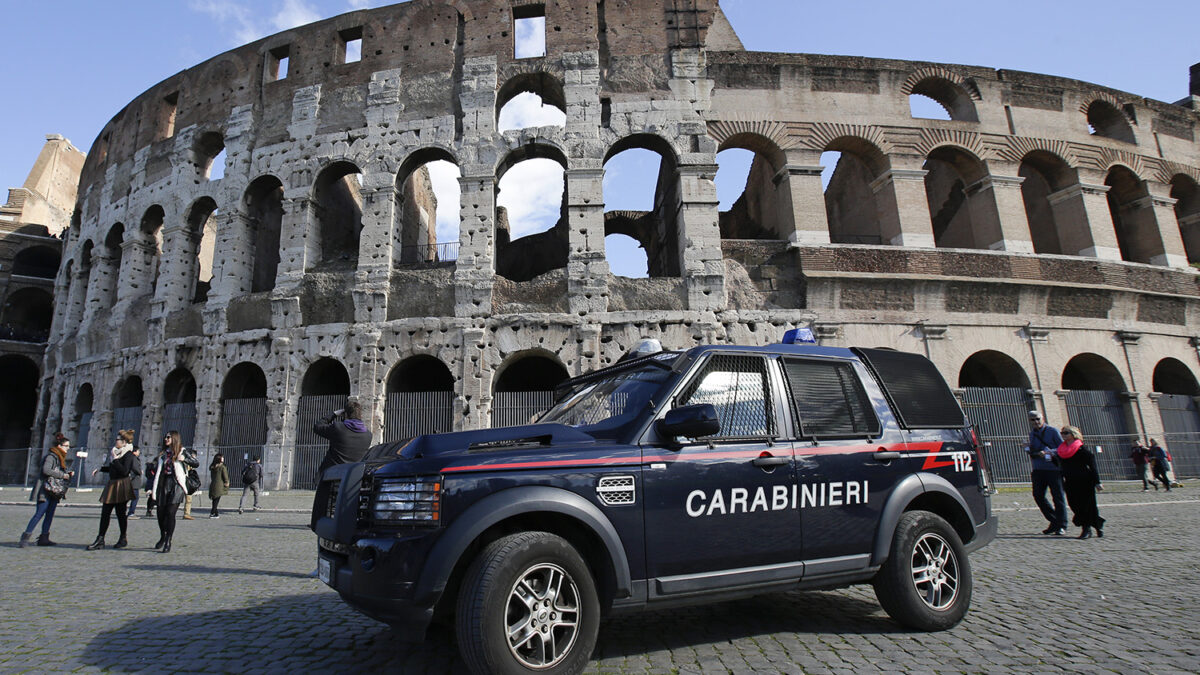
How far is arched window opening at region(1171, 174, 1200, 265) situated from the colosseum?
4.4 inches

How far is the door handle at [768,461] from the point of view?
3.13 m

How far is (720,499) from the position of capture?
9.80 feet

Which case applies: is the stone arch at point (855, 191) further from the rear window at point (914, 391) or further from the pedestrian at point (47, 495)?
the pedestrian at point (47, 495)

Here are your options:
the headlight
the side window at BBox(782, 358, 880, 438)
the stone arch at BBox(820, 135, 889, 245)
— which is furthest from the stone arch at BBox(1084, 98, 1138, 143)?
the headlight

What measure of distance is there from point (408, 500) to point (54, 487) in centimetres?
741

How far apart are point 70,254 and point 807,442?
26583 millimetres

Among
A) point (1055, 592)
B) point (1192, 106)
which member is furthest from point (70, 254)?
point (1192, 106)

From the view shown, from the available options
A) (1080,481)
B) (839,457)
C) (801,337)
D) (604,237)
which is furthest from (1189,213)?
(839,457)

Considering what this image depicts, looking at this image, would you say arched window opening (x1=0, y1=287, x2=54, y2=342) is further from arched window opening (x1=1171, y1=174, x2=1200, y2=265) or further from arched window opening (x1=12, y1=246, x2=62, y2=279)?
arched window opening (x1=1171, y1=174, x2=1200, y2=265)

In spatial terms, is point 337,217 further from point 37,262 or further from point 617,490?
point 37,262

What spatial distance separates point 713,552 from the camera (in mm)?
2932

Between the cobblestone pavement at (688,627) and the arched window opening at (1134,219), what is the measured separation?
14.5 m

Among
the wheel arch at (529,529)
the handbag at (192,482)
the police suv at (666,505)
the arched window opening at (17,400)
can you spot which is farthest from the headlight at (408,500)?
the arched window opening at (17,400)

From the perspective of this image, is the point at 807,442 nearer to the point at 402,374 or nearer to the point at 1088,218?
the point at 402,374
